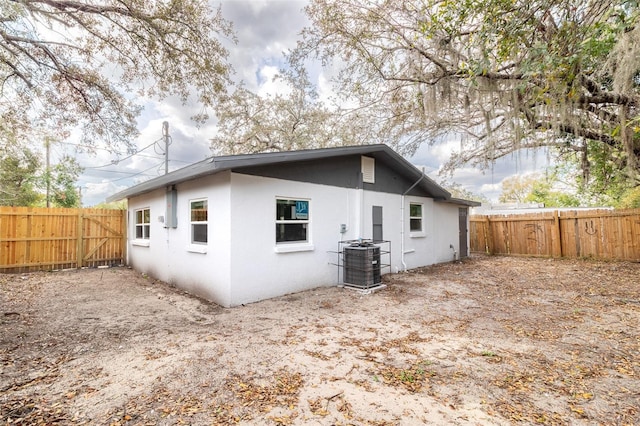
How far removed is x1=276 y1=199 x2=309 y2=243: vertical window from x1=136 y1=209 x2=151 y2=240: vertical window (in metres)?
5.19

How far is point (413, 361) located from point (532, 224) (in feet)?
37.5

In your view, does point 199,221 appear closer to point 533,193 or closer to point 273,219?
point 273,219

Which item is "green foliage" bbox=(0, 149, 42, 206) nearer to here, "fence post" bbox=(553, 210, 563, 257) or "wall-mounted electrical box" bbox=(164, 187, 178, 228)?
"wall-mounted electrical box" bbox=(164, 187, 178, 228)

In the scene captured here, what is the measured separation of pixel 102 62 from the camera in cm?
639

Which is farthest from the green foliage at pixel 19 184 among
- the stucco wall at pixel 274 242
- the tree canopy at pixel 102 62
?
the stucco wall at pixel 274 242

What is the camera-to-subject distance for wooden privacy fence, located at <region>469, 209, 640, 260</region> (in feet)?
30.9

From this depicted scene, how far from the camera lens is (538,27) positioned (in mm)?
4551

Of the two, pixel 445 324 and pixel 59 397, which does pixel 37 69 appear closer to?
pixel 59 397

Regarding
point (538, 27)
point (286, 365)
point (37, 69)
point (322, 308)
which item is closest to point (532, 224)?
point (538, 27)

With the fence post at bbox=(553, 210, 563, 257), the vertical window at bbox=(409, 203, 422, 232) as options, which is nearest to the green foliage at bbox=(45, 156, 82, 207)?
the vertical window at bbox=(409, 203, 422, 232)

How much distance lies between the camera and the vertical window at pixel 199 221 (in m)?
5.91

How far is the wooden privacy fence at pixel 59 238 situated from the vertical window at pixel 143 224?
4.18 ft

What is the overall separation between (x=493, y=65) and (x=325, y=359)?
221 inches

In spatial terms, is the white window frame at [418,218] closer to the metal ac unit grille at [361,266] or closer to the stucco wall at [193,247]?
the metal ac unit grille at [361,266]
